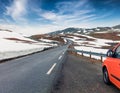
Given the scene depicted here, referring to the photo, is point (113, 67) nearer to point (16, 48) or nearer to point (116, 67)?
point (116, 67)

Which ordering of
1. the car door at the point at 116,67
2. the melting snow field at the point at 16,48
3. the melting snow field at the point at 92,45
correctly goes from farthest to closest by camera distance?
the melting snow field at the point at 92,45 → the melting snow field at the point at 16,48 → the car door at the point at 116,67

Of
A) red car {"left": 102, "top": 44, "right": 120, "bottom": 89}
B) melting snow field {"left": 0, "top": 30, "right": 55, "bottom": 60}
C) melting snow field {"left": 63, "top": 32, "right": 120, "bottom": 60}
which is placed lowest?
melting snow field {"left": 63, "top": 32, "right": 120, "bottom": 60}

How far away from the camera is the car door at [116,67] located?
19.7 ft

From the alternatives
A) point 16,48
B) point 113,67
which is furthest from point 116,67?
point 16,48

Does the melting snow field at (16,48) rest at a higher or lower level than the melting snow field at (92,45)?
higher

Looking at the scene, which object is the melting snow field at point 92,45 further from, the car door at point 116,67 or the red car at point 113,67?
the car door at point 116,67

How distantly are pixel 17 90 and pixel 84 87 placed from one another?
2274 millimetres

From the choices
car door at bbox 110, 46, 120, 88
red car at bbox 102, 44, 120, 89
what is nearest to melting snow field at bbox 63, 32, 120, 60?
red car at bbox 102, 44, 120, 89

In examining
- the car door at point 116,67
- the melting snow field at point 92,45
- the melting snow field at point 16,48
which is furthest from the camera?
the melting snow field at point 92,45

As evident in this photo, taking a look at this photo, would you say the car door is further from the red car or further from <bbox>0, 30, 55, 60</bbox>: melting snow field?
<bbox>0, 30, 55, 60</bbox>: melting snow field

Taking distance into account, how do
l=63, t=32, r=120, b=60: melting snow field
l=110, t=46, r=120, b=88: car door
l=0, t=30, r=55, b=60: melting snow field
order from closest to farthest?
l=110, t=46, r=120, b=88: car door → l=0, t=30, r=55, b=60: melting snow field → l=63, t=32, r=120, b=60: melting snow field

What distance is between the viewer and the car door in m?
6.00

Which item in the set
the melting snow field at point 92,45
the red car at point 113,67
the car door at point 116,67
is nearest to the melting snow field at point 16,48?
the melting snow field at point 92,45

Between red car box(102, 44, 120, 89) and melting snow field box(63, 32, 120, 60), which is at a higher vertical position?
red car box(102, 44, 120, 89)
